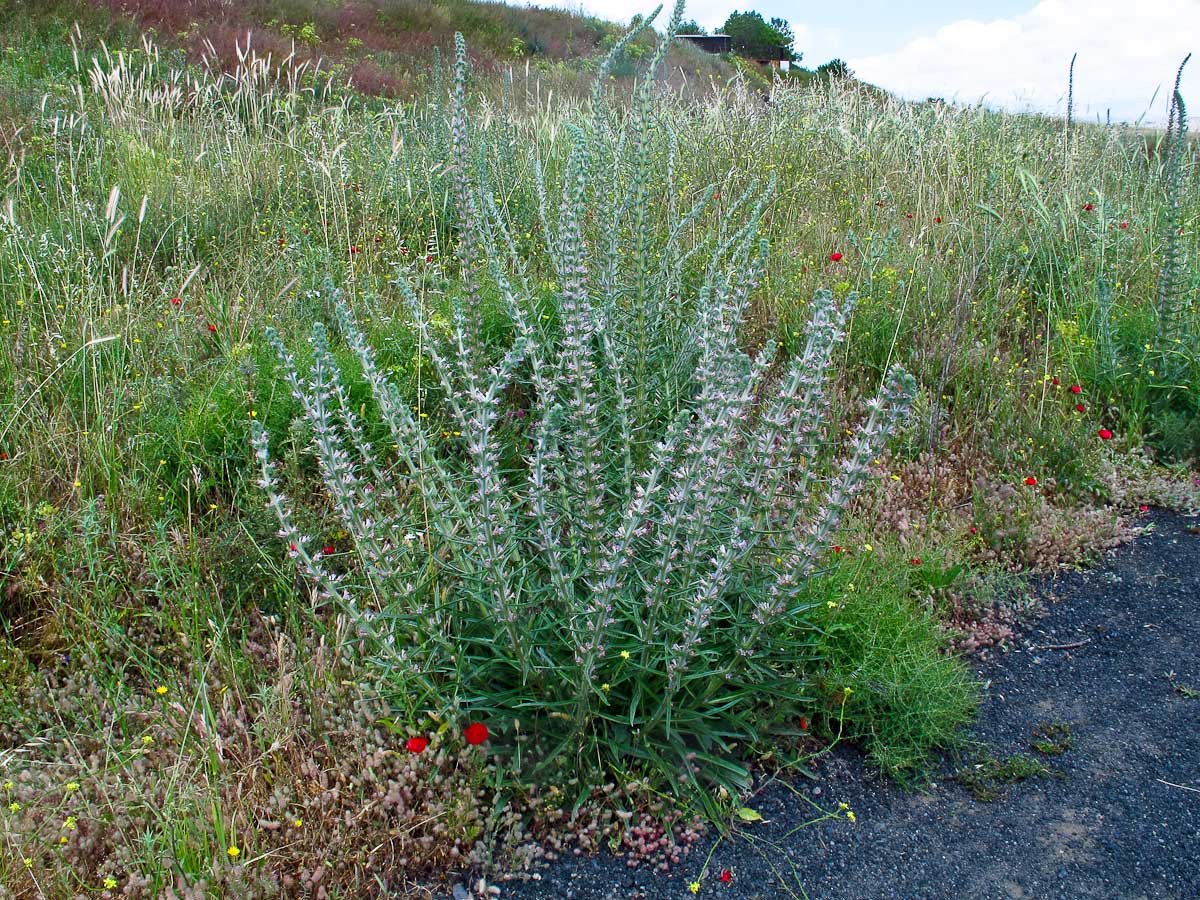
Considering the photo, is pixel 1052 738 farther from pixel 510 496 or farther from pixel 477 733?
pixel 510 496

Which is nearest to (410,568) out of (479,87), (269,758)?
(269,758)

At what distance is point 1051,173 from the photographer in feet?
20.9

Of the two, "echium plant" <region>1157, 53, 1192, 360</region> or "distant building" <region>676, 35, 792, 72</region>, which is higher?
"distant building" <region>676, 35, 792, 72</region>

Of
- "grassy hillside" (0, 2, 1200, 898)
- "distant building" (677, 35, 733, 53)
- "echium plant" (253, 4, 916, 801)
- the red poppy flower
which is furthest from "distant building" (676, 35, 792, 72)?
the red poppy flower

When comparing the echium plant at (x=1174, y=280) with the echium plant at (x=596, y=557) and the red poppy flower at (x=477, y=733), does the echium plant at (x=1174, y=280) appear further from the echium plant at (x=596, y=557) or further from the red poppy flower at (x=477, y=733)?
the red poppy flower at (x=477, y=733)

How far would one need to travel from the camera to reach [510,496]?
3164 millimetres

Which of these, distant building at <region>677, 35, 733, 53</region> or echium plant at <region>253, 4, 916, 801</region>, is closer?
echium plant at <region>253, 4, 916, 801</region>

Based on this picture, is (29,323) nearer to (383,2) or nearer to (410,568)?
(410,568)

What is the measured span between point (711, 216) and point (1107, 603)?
3314 millimetres

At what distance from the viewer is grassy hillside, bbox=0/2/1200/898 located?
2.14 m

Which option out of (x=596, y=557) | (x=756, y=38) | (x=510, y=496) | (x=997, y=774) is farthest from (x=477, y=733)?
(x=756, y=38)

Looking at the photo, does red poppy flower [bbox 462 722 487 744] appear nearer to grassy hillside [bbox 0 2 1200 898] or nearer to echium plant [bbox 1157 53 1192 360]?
grassy hillside [bbox 0 2 1200 898]

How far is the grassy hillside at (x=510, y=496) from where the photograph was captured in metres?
2.14

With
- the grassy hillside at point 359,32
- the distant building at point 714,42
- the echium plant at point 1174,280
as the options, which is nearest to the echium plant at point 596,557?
the echium plant at point 1174,280
